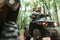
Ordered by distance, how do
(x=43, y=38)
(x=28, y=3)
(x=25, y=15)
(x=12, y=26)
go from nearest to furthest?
(x=12, y=26), (x=43, y=38), (x=28, y=3), (x=25, y=15)

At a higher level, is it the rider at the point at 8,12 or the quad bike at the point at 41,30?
the rider at the point at 8,12

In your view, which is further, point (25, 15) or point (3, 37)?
point (25, 15)

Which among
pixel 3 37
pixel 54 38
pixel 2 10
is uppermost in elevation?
pixel 2 10

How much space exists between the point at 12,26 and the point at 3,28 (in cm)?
5

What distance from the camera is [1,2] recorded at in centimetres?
78

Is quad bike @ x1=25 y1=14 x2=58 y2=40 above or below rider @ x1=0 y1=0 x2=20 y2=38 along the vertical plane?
below

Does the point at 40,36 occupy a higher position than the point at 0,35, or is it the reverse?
the point at 0,35

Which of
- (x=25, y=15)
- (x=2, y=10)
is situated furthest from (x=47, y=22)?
(x=25, y=15)

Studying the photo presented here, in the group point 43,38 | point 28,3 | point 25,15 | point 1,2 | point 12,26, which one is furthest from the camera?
point 25,15

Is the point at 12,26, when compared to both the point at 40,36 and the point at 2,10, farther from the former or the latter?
the point at 40,36

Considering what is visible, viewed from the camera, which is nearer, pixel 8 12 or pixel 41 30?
pixel 8 12

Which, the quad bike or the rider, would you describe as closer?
the rider

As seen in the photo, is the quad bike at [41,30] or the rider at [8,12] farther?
the quad bike at [41,30]

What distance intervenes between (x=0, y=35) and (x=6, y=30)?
1.5 inches
